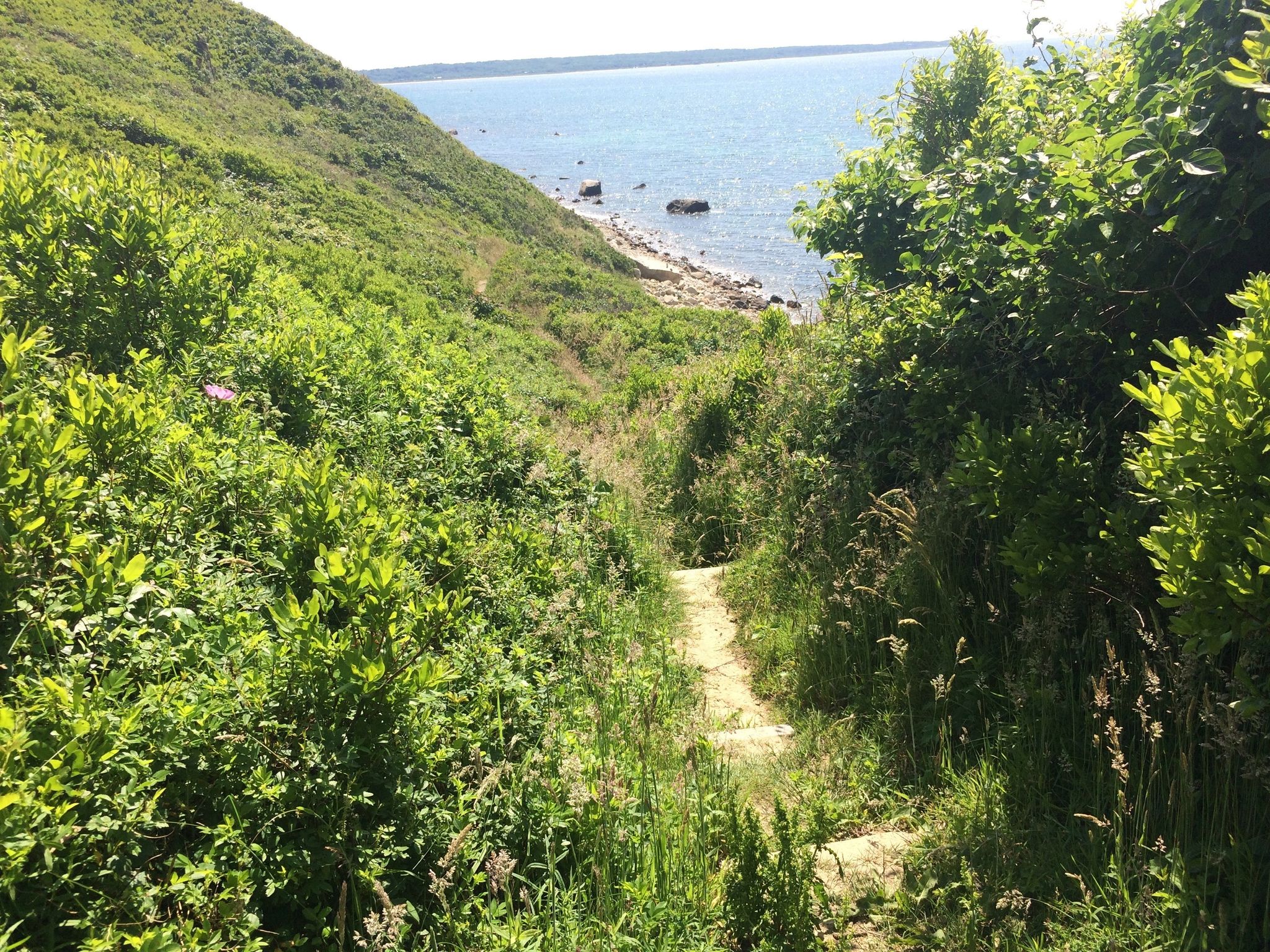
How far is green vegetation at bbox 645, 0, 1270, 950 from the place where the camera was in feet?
8.67

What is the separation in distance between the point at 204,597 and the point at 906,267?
225 inches

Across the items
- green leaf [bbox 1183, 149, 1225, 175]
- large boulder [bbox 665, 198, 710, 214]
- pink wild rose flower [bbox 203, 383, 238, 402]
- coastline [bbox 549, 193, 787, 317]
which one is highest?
large boulder [bbox 665, 198, 710, 214]

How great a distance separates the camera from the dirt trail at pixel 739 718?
3227 millimetres

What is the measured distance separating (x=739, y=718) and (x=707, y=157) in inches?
3476

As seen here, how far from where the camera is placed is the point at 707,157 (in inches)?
3314

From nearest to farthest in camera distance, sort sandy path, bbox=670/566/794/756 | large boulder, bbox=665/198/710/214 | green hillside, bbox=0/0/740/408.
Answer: sandy path, bbox=670/566/794/756
green hillside, bbox=0/0/740/408
large boulder, bbox=665/198/710/214

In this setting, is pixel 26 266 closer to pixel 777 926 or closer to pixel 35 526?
pixel 35 526

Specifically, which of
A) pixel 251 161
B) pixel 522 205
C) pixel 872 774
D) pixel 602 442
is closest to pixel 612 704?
pixel 872 774

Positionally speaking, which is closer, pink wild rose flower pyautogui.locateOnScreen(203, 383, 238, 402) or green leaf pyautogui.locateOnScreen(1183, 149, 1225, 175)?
green leaf pyautogui.locateOnScreen(1183, 149, 1225, 175)

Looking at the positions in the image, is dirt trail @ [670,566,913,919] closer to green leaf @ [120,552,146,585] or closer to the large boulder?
green leaf @ [120,552,146,585]

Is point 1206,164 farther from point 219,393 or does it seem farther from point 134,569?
point 219,393

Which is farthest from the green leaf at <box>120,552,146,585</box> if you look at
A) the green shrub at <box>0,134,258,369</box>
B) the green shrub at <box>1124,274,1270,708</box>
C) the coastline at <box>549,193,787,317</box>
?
the coastline at <box>549,193,787,317</box>

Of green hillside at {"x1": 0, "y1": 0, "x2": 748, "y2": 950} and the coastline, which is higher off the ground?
the coastline

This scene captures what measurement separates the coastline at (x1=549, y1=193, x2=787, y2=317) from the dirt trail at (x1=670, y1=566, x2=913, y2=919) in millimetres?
→ 23046
